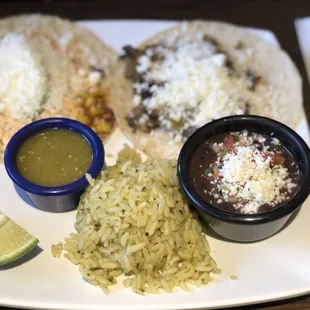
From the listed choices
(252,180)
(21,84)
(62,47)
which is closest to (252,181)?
(252,180)

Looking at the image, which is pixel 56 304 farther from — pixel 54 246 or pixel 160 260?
pixel 160 260

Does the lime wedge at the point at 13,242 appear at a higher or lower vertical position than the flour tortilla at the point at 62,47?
lower

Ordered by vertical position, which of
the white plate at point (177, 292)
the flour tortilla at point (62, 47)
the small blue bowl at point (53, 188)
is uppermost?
the flour tortilla at point (62, 47)

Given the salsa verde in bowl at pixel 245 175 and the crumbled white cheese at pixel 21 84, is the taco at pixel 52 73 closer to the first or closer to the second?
the crumbled white cheese at pixel 21 84

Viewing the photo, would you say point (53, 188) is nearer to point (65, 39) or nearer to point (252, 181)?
point (252, 181)

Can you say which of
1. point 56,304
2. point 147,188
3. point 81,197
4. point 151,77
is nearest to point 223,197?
point 147,188

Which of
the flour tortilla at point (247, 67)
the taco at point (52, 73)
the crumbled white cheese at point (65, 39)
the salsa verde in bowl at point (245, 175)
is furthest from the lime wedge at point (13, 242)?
the crumbled white cheese at point (65, 39)
